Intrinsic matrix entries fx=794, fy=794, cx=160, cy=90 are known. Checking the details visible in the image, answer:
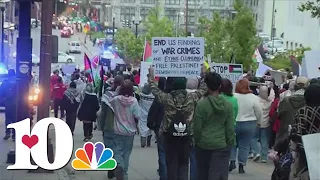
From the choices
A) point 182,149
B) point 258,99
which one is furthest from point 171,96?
point 258,99

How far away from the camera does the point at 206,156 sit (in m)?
9.85

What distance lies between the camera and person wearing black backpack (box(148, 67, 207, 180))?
34.8 ft

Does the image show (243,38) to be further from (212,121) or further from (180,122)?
(212,121)

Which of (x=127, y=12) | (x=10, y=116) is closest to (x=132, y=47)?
(x=10, y=116)

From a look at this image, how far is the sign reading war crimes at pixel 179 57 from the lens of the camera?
12312 mm

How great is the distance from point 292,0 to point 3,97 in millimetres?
66711

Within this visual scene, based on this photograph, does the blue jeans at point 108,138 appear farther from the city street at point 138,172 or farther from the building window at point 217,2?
the building window at point 217,2

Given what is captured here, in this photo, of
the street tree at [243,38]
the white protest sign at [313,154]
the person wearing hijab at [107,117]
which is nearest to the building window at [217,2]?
the street tree at [243,38]

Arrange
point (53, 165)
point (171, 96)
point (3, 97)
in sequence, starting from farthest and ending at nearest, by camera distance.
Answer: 1. point (3, 97)
2. point (53, 165)
3. point (171, 96)

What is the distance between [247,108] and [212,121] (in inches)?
192

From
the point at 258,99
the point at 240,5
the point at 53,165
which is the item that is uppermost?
the point at 240,5

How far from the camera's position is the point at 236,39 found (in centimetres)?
4306

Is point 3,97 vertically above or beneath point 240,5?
beneath

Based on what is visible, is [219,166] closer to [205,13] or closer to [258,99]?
[258,99]
